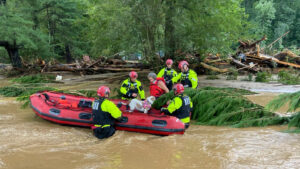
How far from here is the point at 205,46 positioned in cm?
1259

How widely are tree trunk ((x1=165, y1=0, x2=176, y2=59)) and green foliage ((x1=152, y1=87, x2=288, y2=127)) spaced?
5.39 m

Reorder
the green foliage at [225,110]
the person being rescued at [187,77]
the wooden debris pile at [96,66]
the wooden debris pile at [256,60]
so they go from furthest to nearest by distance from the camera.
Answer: the wooden debris pile at [96,66] → the wooden debris pile at [256,60] → the person being rescued at [187,77] → the green foliage at [225,110]

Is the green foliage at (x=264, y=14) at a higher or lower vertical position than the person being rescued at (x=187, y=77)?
higher

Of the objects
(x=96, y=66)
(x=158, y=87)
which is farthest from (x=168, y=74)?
(x=96, y=66)

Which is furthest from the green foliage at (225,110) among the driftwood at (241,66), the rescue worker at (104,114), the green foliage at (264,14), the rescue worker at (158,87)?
the green foliage at (264,14)

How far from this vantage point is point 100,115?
624cm

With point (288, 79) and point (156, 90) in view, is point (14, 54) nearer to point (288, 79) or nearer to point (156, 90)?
point (156, 90)

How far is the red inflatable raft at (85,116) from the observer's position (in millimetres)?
6441

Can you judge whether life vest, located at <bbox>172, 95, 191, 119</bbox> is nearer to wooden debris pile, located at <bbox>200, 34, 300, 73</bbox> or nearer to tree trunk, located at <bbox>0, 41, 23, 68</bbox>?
wooden debris pile, located at <bbox>200, 34, 300, 73</bbox>

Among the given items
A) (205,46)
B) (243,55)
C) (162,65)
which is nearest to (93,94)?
(162,65)

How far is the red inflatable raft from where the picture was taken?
6441mm

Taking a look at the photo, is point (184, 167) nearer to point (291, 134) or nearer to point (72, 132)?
point (291, 134)

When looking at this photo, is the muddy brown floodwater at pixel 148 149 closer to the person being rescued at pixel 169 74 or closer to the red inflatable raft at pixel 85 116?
the red inflatable raft at pixel 85 116

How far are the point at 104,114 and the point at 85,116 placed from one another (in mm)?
1060
